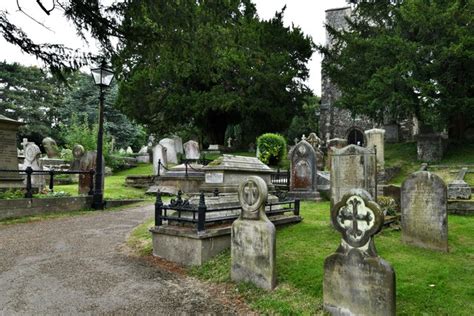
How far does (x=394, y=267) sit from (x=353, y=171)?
110 inches

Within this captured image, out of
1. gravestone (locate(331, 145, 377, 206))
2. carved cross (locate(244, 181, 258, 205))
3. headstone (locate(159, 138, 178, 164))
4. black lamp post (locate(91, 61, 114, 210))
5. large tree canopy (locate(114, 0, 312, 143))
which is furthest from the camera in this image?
large tree canopy (locate(114, 0, 312, 143))

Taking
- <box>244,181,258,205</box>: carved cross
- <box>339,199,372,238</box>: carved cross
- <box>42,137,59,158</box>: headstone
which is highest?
<box>42,137,59,158</box>: headstone

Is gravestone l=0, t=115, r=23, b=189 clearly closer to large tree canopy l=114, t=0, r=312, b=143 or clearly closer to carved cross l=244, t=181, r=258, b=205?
carved cross l=244, t=181, r=258, b=205

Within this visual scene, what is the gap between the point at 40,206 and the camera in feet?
32.0

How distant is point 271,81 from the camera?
26.4m

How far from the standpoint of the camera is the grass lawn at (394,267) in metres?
3.90

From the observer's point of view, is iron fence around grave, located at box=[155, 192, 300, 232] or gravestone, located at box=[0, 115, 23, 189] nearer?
iron fence around grave, located at box=[155, 192, 300, 232]

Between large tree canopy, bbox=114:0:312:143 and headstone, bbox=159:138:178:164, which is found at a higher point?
large tree canopy, bbox=114:0:312:143

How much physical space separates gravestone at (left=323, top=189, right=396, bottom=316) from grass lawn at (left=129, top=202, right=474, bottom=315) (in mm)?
369

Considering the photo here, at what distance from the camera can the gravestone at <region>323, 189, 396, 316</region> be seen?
11.4 feet

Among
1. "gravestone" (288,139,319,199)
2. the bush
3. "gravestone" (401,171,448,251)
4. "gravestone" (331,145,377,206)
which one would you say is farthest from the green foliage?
"gravestone" (401,171,448,251)

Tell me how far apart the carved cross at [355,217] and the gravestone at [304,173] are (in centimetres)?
817

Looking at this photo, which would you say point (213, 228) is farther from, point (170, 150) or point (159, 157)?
point (170, 150)

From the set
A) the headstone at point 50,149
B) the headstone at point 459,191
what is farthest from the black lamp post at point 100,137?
the headstone at point 50,149
